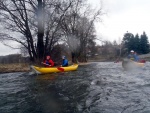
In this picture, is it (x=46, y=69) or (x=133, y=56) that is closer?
(x=46, y=69)

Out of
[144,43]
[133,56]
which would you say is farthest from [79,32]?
[144,43]

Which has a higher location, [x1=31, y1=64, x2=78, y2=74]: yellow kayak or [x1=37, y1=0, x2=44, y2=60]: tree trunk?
[x1=37, y1=0, x2=44, y2=60]: tree trunk

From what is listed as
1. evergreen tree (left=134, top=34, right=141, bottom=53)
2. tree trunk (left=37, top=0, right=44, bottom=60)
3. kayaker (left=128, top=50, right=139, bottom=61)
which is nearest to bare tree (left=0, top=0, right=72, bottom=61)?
tree trunk (left=37, top=0, right=44, bottom=60)

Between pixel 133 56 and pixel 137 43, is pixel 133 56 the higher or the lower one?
the lower one

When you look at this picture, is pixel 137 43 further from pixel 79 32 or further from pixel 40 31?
pixel 40 31

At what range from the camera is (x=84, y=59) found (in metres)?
41.7

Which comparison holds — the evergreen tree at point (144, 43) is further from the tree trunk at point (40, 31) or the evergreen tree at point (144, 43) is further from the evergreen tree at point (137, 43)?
the tree trunk at point (40, 31)

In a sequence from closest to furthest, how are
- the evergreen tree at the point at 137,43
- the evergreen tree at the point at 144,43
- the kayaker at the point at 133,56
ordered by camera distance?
the kayaker at the point at 133,56, the evergreen tree at the point at 137,43, the evergreen tree at the point at 144,43

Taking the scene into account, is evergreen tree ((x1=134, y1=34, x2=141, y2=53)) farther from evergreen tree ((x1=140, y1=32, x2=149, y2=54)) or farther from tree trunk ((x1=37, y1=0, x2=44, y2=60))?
tree trunk ((x1=37, y1=0, x2=44, y2=60))

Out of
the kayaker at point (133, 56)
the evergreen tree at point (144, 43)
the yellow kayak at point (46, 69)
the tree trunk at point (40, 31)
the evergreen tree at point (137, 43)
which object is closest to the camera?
the yellow kayak at point (46, 69)

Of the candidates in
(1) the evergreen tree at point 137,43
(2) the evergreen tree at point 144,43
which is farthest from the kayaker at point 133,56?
(2) the evergreen tree at point 144,43

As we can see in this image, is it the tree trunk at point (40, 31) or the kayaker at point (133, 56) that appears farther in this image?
the kayaker at point (133, 56)

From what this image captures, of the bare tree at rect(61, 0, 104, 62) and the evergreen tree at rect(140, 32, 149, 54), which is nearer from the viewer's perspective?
the bare tree at rect(61, 0, 104, 62)

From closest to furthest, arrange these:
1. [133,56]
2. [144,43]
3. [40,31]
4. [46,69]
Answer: [46,69] → [40,31] → [133,56] → [144,43]
